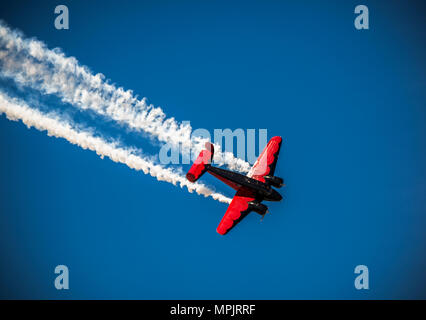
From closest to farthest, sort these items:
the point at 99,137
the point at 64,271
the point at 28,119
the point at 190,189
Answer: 1. the point at 28,119
2. the point at 99,137
3. the point at 190,189
4. the point at 64,271

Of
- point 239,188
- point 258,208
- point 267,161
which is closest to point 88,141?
point 239,188

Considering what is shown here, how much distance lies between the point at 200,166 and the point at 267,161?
257 inches

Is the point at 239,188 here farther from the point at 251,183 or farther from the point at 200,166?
the point at 200,166

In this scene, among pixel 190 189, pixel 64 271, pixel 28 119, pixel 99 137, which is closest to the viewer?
pixel 28 119

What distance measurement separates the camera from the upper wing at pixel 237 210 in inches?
1081

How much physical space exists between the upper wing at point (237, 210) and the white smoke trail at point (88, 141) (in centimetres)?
163

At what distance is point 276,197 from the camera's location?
27.4 meters

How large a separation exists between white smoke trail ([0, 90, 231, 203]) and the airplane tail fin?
139 centimetres

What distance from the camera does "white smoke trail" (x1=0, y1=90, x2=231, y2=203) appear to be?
83.2ft

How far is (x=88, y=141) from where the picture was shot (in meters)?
26.8

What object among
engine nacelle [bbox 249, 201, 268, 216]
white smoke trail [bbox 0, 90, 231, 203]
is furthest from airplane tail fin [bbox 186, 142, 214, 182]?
engine nacelle [bbox 249, 201, 268, 216]

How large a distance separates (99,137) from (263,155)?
14421 millimetres
